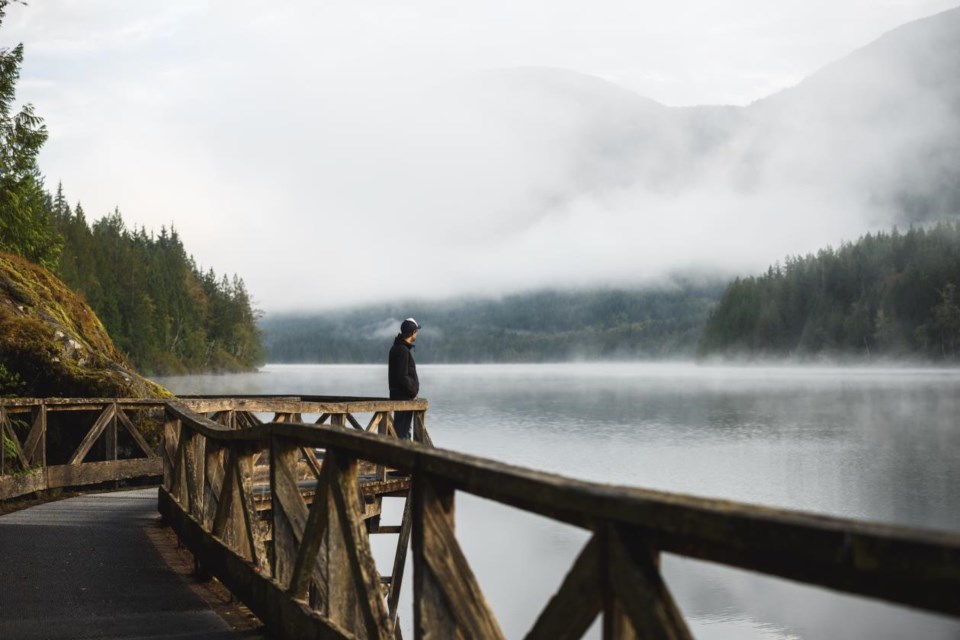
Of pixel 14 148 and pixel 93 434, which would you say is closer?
pixel 93 434

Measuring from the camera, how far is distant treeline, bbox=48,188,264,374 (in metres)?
106

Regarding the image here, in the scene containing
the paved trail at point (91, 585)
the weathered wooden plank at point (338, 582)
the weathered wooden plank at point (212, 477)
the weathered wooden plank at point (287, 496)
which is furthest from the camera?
the weathered wooden plank at point (212, 477)

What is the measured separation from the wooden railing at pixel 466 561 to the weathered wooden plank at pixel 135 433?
8788 millimetres

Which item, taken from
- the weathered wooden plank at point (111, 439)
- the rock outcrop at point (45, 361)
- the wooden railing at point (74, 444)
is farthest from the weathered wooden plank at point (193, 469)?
the rock outcrop at point (45, 361)

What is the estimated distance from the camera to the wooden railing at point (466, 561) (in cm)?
192

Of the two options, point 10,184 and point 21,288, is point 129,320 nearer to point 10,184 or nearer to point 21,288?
point 10,184

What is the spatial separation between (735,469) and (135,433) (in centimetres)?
3838

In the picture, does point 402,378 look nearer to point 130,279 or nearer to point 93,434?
point 93,434

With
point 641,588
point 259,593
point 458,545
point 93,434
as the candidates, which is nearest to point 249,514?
point 259,593

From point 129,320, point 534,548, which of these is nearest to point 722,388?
point 129,320

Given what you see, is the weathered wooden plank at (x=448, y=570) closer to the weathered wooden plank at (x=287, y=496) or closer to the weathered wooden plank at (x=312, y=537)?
the weathered wooden plank at (x=312, y=537)

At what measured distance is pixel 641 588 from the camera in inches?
92.9

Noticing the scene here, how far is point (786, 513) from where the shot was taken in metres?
2.12

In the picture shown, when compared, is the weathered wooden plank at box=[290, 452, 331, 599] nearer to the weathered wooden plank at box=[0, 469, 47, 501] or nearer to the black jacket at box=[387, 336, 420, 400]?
the black jacket at box=[387, 336, 420, 400]
